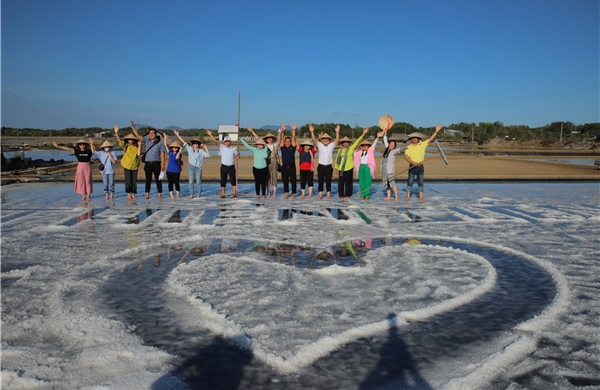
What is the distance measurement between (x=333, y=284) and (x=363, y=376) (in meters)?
2.04

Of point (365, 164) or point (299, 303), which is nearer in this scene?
point (299, 303)

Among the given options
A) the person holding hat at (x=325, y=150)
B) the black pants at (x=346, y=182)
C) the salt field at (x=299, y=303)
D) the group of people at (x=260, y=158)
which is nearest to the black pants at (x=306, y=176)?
the group of people at (x=260, y=158)

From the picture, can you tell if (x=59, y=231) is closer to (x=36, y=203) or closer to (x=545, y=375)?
(x=36, y=203)

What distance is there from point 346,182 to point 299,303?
26.0ft

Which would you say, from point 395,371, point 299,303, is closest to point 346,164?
point 299,303

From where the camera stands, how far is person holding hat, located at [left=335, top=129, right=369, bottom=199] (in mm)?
12234

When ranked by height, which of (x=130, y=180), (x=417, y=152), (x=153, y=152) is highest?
(x=417, y=152)

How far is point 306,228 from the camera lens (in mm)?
8844

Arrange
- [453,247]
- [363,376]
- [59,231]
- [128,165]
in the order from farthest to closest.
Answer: [128,165] → [59,231] → [453,247] → [363,376]

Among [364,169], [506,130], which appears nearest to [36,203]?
[364,169]

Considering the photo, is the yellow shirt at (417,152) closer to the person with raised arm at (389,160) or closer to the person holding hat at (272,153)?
the person with raised arm at (389,160)

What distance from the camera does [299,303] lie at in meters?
4.91

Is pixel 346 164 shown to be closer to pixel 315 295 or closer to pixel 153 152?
pixel 153 152

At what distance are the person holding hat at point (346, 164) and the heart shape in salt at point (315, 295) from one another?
547 cm
